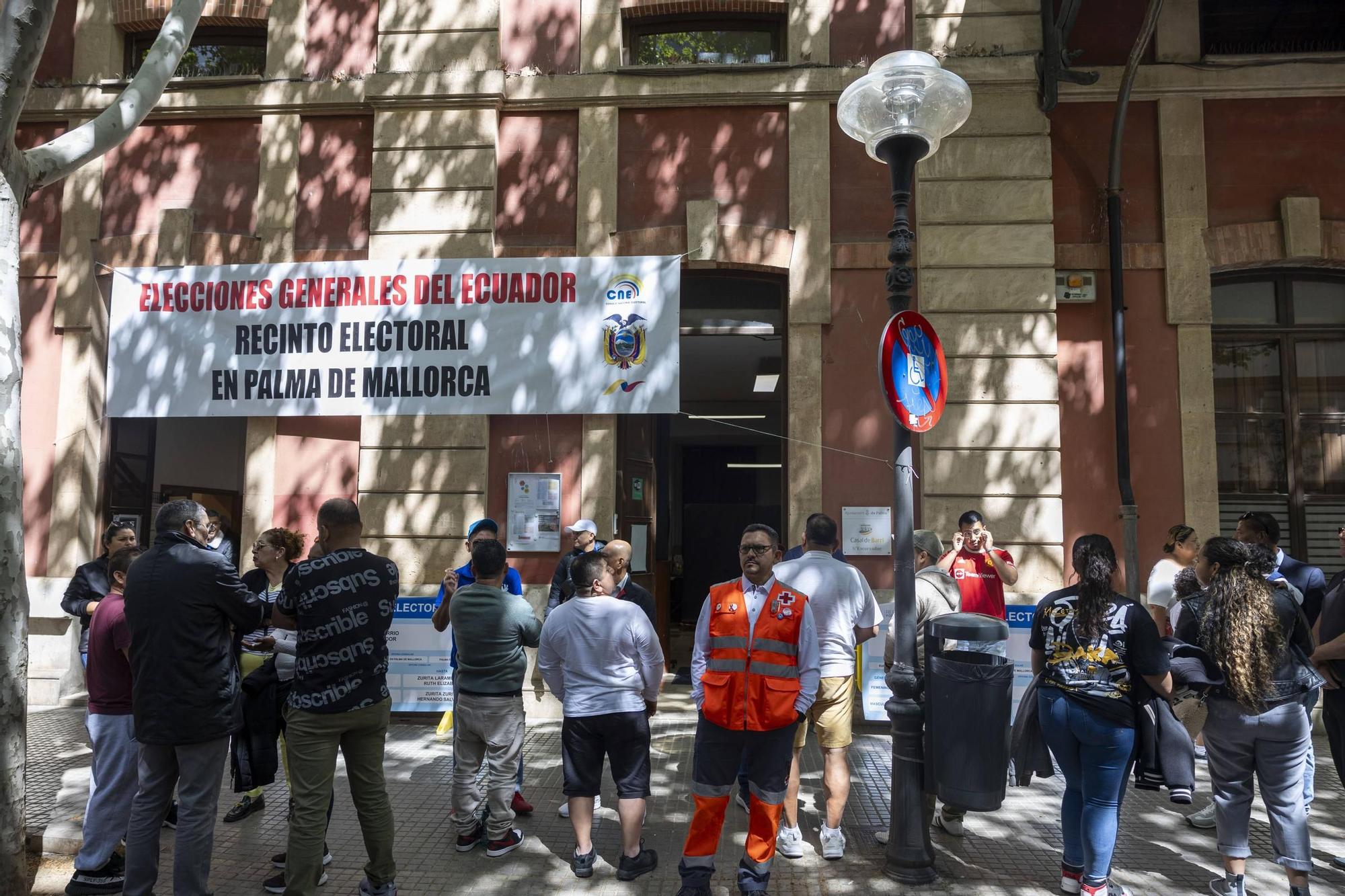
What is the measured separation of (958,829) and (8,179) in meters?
6.38

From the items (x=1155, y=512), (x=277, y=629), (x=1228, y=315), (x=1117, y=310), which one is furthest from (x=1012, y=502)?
(x=277, y=629)

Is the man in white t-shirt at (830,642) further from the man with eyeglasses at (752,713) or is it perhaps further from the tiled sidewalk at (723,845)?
the man with eyeglasses at (752,713)

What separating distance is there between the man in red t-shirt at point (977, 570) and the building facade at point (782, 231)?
2.94ft

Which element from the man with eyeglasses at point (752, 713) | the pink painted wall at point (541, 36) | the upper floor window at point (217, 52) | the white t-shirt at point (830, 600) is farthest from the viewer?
the upper floor window at point (217, 52)

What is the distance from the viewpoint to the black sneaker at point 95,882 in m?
4.72

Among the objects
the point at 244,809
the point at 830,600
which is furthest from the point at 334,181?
the point at 830,600

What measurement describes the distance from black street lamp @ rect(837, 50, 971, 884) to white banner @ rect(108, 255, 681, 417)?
10.9ft

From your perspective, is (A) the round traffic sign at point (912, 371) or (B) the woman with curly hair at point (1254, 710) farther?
(A) the round traffic sign at point (912, 371)

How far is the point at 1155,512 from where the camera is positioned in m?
8.66

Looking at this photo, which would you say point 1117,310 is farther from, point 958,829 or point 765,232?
point 958,829

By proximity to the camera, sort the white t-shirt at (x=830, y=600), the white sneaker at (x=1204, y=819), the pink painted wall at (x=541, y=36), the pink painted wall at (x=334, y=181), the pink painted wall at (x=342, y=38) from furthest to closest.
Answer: the pink painted wall at (x=342, y=38) < the pink painted wall at (x=334, y=181) < the pink painted wall at (x=541, y=36) < the white sneaker at (x=1204, y=819) < the white t-shirt at (x=830, y=600)

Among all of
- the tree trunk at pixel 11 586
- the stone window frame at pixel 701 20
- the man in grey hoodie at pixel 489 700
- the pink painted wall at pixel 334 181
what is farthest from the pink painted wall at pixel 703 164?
the tree trunk at pixel 11 586

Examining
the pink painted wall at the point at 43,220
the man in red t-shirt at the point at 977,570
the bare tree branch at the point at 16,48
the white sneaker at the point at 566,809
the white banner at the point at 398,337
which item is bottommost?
the white sneaker at the point at 566,809

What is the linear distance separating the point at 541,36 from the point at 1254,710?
842 cm
